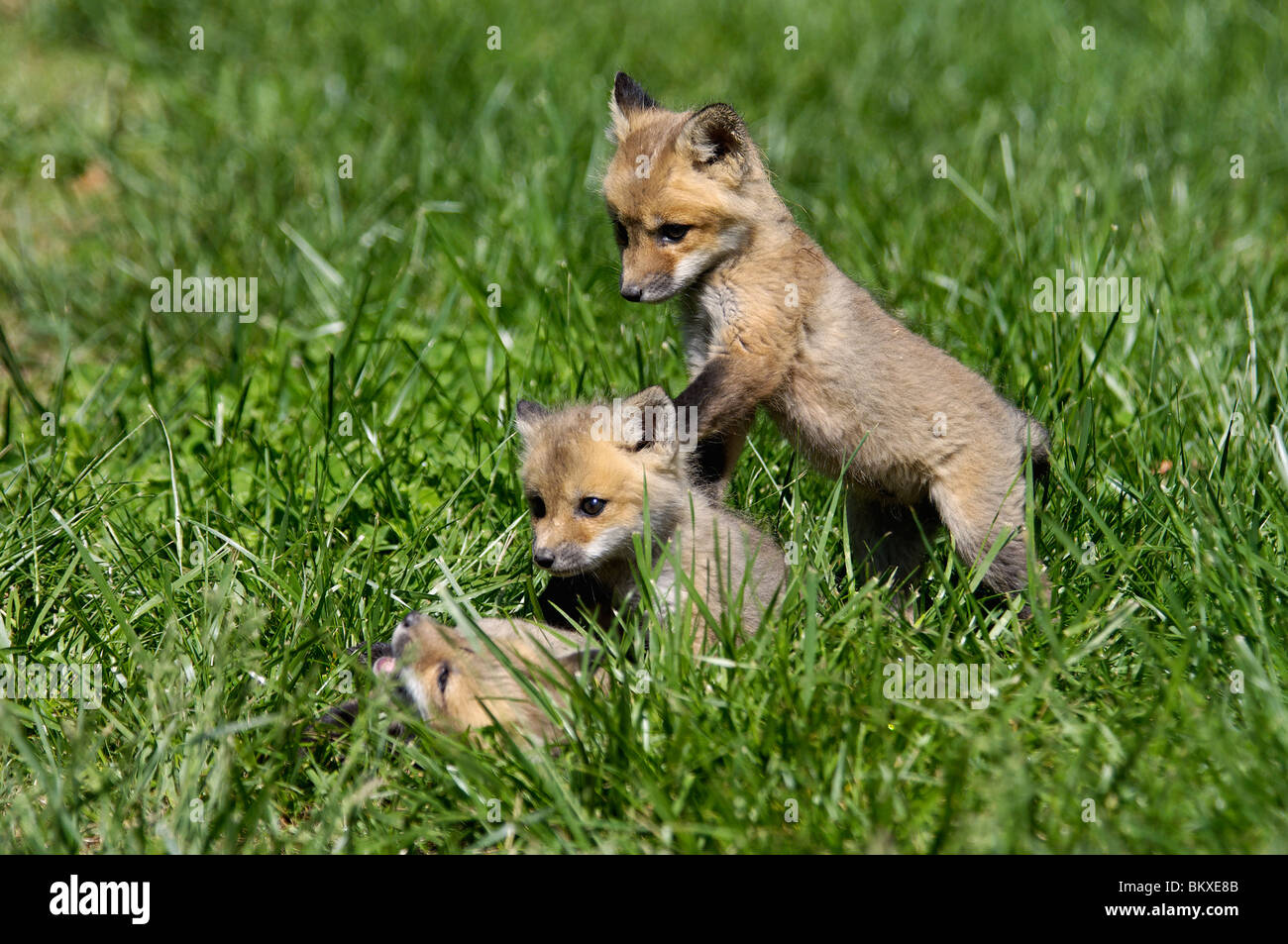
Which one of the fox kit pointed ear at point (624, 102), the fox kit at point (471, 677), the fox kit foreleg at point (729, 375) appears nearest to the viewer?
the fox kit at point (471, 677)

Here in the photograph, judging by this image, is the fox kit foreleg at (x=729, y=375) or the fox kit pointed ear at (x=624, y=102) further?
the fox kit pointed ear at (x=624, y=102)

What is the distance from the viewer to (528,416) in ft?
15.1

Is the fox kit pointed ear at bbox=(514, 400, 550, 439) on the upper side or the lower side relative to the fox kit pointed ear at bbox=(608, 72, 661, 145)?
lower

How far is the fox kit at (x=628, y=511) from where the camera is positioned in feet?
13.9

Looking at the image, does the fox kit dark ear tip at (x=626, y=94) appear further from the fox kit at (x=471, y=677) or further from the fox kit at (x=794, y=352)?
the fox kit at (x=471, y=677)

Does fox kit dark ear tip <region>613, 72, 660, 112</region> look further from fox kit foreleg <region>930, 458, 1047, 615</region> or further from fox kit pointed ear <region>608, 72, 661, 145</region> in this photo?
fox kit foreleg <region>930, 458, 1047, 615</region>

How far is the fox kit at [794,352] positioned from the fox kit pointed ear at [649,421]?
0.88ft

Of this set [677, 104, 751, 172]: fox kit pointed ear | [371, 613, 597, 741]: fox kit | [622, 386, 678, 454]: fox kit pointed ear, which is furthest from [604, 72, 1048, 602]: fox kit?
[371, 613, 597, 741]: fox kit

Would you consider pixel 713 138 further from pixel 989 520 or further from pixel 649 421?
pixel 989 520

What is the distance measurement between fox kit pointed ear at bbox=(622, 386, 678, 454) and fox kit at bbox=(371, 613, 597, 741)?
0.85 metres

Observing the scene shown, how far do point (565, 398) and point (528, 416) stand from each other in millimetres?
1158

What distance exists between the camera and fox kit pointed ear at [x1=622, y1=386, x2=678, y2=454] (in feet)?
14.2

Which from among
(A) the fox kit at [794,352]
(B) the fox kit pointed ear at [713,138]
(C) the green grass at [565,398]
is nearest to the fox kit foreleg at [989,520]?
(A) the fox kit at [794,352]

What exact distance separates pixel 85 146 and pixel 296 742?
20.5 ft
